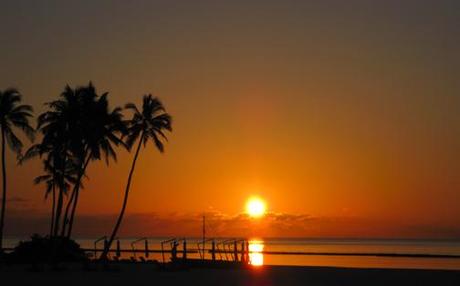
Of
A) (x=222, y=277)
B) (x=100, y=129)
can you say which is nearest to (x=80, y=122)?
(x=100, y=129)

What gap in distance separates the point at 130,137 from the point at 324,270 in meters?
17.0

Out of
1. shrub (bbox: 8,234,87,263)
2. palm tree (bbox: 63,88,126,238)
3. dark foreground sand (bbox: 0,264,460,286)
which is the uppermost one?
palm tree (bbox: 63,88,126,238)

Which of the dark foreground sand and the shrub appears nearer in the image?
the dark foreground sand

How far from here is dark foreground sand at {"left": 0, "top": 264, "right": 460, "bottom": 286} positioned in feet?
96.5

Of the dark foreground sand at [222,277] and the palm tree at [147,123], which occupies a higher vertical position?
the palm tree at [147,123]

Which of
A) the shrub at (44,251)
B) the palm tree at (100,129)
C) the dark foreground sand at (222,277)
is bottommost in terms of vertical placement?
the dark foreground sand at (222,277)

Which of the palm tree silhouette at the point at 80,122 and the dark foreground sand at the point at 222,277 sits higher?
the palm tree silhouette at the point at 80,122

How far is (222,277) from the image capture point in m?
32.8

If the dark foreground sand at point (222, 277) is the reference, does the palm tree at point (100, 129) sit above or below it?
above

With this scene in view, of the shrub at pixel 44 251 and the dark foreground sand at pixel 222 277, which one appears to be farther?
the shrub at pixel 44 251

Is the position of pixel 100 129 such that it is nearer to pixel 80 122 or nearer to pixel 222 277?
pixel 80 122

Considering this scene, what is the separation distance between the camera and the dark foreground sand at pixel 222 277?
2942 cm

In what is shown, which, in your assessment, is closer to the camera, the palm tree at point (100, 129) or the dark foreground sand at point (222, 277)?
the dark foreground sand at point (222, 277)

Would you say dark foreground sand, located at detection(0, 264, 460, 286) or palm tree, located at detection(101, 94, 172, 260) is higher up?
palm tree, located at detection(101, 94, 172, 260)
